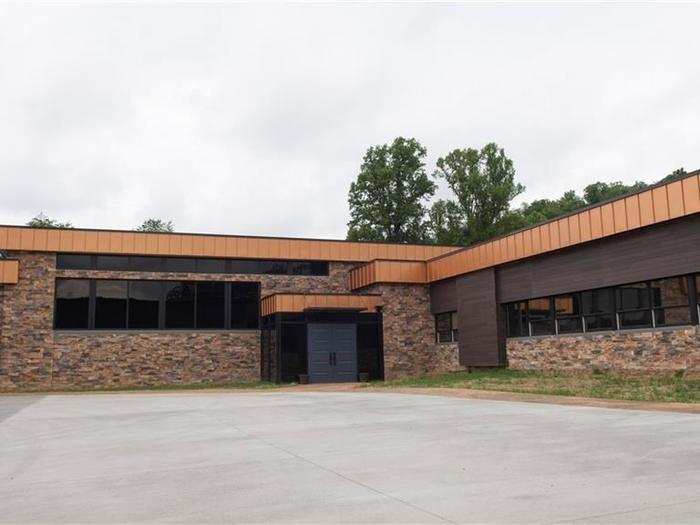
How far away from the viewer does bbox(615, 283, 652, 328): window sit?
72.9 feet

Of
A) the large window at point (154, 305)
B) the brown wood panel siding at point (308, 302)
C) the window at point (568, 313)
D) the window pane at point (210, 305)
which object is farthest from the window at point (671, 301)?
the window pane at point (210, 305)

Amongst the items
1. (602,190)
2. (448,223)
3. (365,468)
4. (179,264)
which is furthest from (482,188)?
(365,468)

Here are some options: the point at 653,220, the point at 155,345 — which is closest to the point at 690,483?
the point at 653,220

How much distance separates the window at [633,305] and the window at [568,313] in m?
2.02

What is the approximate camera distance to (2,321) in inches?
1208

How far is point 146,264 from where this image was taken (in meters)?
33.0

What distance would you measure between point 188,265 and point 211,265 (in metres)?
1.19

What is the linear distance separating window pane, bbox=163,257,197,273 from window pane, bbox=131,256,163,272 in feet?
1.02

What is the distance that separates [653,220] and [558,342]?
684 cm

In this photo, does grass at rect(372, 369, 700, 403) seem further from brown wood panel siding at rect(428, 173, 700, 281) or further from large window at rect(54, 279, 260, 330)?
large window at rect(54, 279, 260, 330)

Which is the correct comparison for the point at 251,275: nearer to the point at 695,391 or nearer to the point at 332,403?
the point at 332,403

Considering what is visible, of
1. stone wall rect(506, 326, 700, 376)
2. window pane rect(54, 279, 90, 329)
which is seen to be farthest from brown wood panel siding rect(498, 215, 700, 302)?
window pane rect(54, 279, 90, 329)

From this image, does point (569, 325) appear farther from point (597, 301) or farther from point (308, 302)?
point (308, 302)

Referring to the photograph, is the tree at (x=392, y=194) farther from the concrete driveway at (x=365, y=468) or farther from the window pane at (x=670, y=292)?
the concrete driveway at (x=365, y=468)
